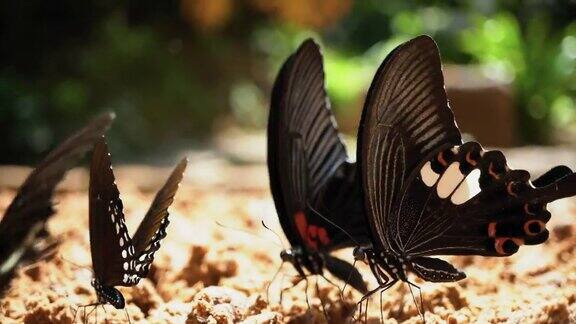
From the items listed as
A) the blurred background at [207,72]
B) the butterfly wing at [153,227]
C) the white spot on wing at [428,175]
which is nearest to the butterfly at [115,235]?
the butterfly wing at [153,227]

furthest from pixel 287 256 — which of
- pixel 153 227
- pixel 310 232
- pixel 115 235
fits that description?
pixel 115 235

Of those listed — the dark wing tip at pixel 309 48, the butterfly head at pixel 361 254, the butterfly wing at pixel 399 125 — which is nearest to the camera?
the butterfly wing at pixel 399 125

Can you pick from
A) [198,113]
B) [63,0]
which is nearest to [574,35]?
[198,113]

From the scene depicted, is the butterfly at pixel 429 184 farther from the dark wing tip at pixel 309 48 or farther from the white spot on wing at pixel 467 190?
the dark wing tip at pixel 309 48

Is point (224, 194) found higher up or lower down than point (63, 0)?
lower down

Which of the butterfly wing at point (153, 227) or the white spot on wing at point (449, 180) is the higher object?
the white spot on wing at point (449, 180)

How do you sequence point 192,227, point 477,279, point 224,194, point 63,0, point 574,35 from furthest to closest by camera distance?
point 574,35 → point 63,0 → point 224,194 → point 192,227 → point 477,279

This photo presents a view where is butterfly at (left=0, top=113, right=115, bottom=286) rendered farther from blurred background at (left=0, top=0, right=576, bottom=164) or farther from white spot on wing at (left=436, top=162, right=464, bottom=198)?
blurred background at (left=0, top=0, right=576, bottom=164)

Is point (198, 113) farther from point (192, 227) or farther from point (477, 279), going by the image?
point (477, 279)
